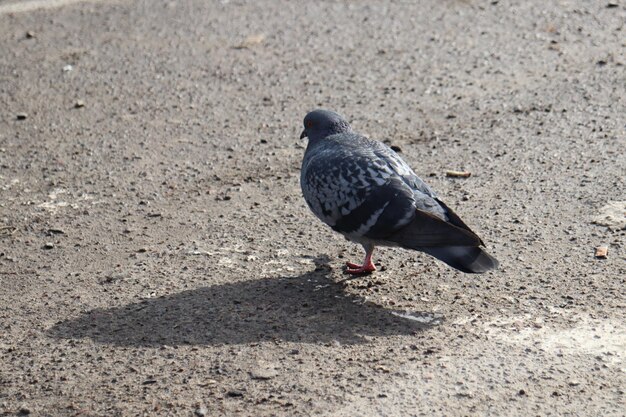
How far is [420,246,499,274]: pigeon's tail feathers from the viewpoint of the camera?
4.68 meters

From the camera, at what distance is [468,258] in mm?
4699

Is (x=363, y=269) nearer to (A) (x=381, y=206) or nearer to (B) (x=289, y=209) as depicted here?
(A) (x=381, y=206)

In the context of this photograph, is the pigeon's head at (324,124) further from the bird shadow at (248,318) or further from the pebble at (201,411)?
the pebble at (201,411)

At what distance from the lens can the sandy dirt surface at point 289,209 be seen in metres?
4.34

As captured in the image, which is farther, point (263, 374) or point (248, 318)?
point (248, 318)

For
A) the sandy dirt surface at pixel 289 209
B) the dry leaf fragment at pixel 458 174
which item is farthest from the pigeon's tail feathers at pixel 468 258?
the dry leaf fragment at pixel 458 174

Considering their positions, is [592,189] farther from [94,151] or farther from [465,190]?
[94,151]

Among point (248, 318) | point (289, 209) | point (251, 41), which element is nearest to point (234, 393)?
point (248, 318)

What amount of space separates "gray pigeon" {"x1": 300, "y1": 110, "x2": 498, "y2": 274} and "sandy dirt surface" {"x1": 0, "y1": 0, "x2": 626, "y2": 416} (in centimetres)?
31

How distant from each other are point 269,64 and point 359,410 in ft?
15.3

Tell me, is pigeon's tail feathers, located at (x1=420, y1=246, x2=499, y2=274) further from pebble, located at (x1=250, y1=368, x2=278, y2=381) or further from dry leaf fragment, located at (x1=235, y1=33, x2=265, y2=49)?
dry leaf fragment, located at (x1=235, y1=33, x2=265, y2=49)

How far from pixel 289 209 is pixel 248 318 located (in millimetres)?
1328

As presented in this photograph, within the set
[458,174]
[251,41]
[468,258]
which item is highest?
[468,258]

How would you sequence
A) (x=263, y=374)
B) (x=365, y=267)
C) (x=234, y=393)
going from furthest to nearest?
(x=365, y=267) < (x=263, y=374) < (x=234, y=393)
